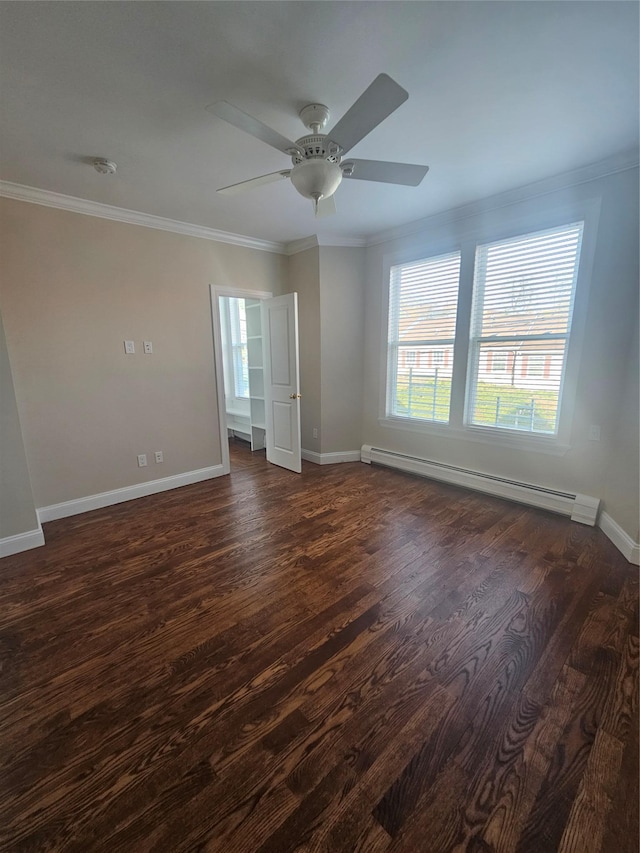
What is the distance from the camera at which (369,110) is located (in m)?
1.44

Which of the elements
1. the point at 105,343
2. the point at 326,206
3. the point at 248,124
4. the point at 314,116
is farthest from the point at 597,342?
the point at 105,343

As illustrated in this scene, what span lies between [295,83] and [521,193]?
6.99ft

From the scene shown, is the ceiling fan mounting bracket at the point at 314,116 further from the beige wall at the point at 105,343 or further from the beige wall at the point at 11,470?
the beige wall at the point at 11,470

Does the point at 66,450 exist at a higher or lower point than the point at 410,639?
higher

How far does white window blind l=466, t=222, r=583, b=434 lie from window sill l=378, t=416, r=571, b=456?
77mm

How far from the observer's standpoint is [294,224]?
3.44 m

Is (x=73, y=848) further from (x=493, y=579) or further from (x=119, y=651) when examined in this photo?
(x=493, y=579)

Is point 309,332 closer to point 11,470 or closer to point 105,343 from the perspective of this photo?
point 105,343

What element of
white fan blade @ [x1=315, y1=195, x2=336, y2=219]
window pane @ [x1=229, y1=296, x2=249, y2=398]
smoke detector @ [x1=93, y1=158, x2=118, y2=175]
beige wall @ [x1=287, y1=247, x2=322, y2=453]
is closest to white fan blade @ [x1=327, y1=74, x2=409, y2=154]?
white fan blade @ [x1=315, y1=195, x2=336, y2=219]

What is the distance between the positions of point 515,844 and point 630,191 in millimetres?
3507

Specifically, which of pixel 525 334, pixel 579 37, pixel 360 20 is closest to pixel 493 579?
pixel 525 334

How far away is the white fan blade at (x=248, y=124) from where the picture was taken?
1383 millimetres

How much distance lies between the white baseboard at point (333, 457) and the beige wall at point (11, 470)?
281 centimetres

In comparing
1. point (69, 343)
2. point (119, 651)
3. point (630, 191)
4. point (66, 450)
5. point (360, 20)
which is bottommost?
point (119, 651)
